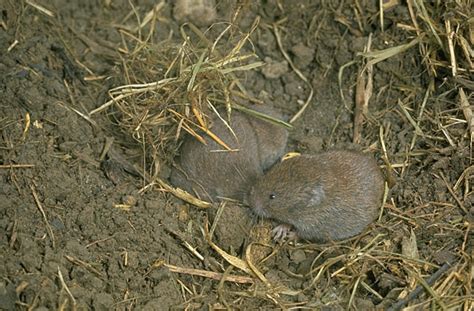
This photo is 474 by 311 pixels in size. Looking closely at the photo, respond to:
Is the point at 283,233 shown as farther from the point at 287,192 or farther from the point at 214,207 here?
the point at 214,207

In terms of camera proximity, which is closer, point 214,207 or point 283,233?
point 214,207

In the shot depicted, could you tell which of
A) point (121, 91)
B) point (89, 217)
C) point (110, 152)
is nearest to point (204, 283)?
point (89, 217)

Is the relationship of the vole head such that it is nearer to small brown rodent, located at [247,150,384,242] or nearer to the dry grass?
small brown rodent, located at [247,150,384,242]

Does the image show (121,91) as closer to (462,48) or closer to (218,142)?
(218,142)

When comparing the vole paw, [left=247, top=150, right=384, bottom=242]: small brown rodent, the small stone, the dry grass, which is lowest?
the vole paw

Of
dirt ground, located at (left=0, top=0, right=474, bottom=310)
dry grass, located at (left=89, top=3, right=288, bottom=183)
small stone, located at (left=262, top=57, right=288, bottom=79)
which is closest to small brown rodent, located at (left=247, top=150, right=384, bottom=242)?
dirt ground, located at (left=0, top=0, right=474, bottom=310)

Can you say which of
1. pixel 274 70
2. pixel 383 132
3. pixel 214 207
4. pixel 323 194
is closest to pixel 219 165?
pixel 214 207
